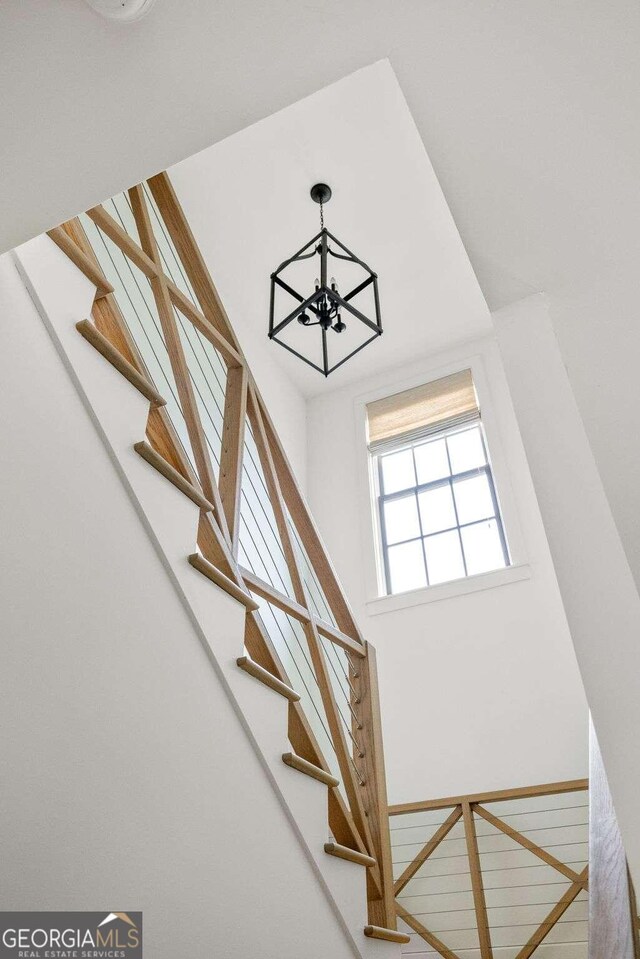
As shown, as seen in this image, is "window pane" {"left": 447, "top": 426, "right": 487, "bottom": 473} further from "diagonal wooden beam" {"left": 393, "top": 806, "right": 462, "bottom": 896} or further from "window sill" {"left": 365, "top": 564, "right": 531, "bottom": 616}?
"diagonal wooden beam" {"left": 393, "top": 806, "right": 462, "bottom": 896}

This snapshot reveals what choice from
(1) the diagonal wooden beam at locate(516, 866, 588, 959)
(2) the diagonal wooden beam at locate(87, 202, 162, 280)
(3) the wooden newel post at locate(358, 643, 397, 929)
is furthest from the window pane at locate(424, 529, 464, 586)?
(2) the diagonal wooden beam at locate(87, 202, 162, 280)

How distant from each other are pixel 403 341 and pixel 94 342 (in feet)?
15.5

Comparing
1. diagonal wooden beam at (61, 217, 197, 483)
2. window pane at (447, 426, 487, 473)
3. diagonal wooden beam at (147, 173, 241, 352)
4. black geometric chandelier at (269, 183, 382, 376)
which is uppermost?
black geometric chandelier at (269, 183, 382, 376)

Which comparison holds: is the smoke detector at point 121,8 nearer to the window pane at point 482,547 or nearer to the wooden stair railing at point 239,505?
the wooden stair railing at point 239,505

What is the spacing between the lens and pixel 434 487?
6.12 metres

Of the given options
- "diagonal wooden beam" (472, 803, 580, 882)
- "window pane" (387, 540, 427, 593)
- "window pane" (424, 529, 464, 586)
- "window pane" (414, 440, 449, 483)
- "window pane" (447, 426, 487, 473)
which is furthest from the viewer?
"window pane" (414, 440, 449, 483)

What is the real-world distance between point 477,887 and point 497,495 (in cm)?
269

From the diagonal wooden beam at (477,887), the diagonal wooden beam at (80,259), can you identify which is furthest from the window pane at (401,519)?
the diagonal wooden beam at (80,259)

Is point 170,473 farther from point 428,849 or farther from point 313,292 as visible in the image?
point 313,292

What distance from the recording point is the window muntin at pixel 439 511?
568 cm

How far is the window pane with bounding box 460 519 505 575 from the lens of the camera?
5547mm

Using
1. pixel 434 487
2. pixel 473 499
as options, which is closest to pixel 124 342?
pixel 473 499

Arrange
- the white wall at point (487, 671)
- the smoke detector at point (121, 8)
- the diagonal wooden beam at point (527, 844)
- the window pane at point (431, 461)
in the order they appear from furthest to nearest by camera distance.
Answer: the window pane at point (431, 461), the white wall at point (487, 671), the diagonal wooden beam at point (527, 844), the smoke detector at point (121, 8)

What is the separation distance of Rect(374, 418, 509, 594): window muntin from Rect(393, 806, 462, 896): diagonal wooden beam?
5.60 feet
